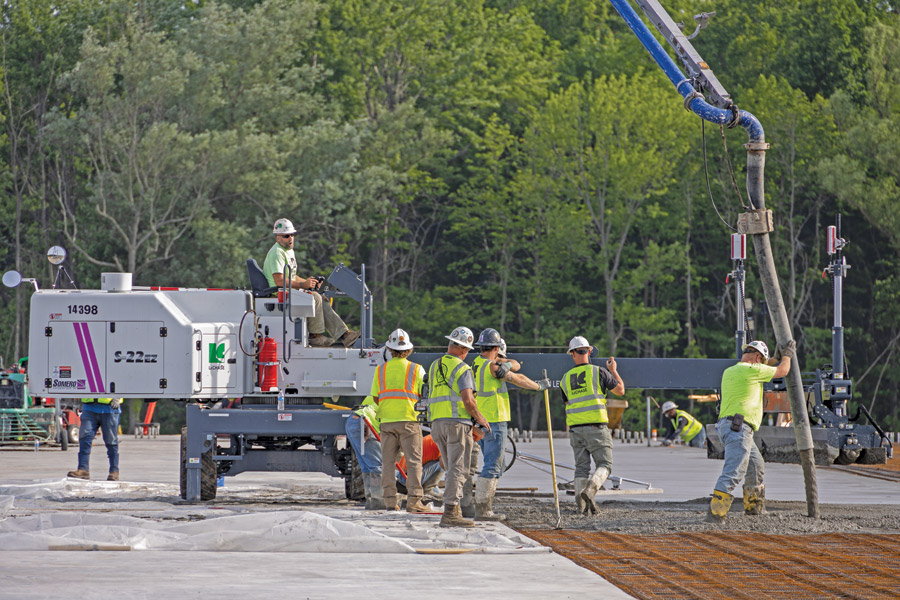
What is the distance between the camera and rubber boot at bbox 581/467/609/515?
14984 mm

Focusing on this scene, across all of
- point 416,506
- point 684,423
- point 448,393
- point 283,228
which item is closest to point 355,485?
point 416,506

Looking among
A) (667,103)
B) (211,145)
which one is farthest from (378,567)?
(667,103)

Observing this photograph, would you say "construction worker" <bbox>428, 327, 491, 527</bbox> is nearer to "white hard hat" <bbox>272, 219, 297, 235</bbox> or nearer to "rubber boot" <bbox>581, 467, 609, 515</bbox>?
"rubber boot" <bbox>581, 467, 609, 515</bbox>

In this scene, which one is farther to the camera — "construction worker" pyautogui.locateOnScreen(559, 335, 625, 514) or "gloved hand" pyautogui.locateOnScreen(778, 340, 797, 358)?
"construction worker" pyautogui.locateOnScreen(559, 335, 625, 514)

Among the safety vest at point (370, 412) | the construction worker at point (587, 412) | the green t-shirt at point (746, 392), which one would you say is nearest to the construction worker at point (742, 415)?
the green t-shirt at point (746, 392)

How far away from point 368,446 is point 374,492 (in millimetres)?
538

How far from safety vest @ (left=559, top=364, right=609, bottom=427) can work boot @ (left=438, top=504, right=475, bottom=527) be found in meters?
2.48

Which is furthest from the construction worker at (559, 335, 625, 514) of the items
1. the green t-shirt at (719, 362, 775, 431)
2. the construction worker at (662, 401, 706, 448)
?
the construction worker at (662, 401, 706, 448)

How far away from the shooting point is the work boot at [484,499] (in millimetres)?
14352

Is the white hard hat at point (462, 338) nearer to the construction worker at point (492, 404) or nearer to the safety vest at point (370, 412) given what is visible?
the construction worker at point (492, 404)

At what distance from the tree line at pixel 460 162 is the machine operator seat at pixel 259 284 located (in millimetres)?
30093

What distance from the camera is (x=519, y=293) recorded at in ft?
182

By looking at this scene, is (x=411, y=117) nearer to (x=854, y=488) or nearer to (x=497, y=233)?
(x=497, y=233)

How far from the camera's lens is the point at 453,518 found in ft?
44.0
